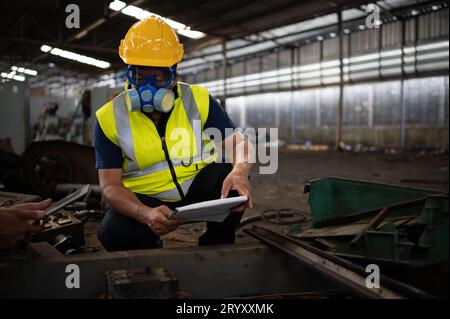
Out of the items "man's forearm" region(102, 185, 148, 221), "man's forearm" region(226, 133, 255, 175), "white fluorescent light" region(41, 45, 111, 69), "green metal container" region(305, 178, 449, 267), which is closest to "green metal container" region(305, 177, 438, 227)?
"green metal container" region(305, 178, 449, 267)

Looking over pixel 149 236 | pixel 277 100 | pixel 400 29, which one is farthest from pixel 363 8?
pixel 149 236

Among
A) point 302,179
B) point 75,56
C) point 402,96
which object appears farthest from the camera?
point 75,56

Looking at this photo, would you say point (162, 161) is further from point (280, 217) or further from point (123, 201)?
point (280, 217)

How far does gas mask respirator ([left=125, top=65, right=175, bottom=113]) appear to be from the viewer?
211 centimetres

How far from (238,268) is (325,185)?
0.96m

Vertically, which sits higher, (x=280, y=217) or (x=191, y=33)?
(x=191, y=33)

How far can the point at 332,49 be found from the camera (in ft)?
46.9

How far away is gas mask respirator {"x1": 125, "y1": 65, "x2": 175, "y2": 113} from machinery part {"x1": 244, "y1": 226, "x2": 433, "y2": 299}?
0.88 m

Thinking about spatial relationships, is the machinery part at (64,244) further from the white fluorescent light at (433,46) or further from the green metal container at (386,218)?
the white fluorescent light at (433,46)

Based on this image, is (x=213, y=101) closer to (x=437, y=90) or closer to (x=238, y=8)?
(x=238, y=8)

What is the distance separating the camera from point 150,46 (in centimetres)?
221

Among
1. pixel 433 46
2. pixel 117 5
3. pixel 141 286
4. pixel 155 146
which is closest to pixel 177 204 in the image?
pixel 155 146

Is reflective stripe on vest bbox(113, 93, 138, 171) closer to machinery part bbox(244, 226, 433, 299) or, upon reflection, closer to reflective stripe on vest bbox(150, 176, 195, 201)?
reflective stripe on vest bbox(150, 176, 195, 201)

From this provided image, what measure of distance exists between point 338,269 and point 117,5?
9.11m
